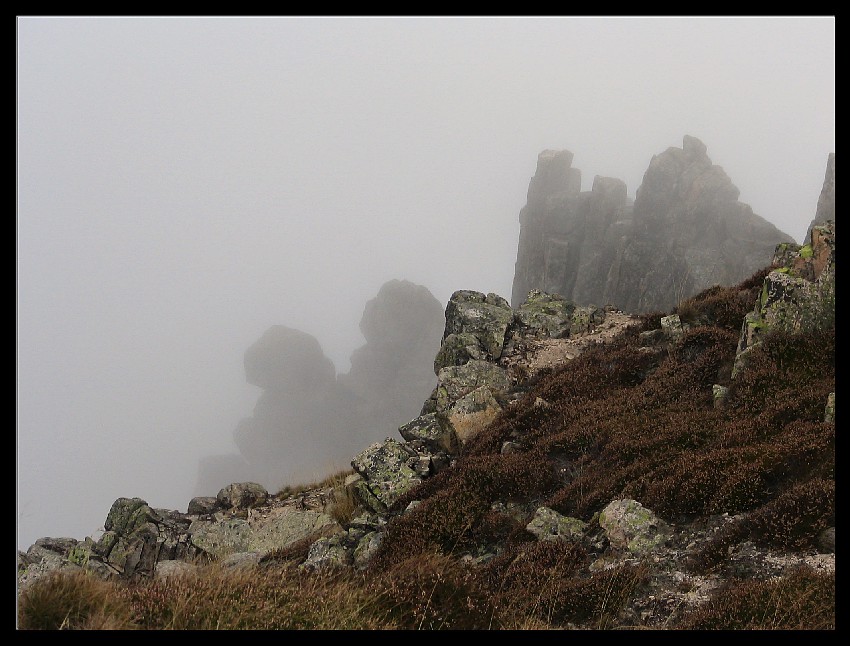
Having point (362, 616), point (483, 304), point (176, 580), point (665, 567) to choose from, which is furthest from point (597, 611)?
point (483, 304)

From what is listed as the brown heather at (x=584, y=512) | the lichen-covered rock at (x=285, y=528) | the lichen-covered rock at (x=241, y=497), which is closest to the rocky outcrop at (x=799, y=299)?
the brown heather at (x=584, y=512)

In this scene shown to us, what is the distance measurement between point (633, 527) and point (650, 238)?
73.2m

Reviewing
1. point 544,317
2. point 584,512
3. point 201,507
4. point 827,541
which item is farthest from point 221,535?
point 544,317

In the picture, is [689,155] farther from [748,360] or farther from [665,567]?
[665,567]

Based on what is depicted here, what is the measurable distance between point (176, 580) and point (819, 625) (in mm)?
6118

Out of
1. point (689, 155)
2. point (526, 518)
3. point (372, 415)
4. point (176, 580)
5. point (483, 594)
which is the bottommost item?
point (372, 415)

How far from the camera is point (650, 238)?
73.6m

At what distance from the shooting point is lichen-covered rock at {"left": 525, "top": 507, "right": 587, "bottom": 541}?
27.8 ft

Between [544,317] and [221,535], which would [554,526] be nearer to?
[221,535]

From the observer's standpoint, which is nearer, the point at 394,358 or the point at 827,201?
the point at 827,201

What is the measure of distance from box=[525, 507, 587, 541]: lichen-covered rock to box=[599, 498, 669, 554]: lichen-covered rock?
0.48 meters

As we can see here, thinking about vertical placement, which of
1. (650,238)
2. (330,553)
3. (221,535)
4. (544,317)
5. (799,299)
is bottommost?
(221,535)

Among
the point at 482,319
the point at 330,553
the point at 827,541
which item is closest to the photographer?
the point at 827,541

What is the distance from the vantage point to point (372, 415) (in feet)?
386
